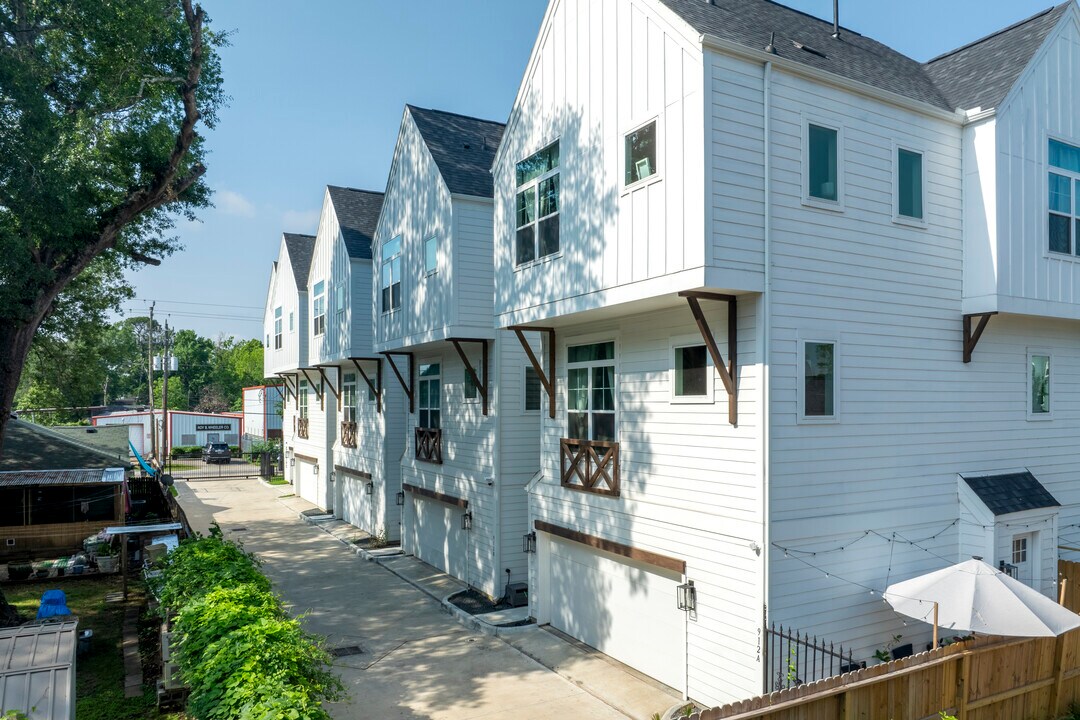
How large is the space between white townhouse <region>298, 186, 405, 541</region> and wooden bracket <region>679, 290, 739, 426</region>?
44.7ft

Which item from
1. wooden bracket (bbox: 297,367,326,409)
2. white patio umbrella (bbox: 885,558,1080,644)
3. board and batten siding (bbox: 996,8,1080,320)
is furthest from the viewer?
wooden bracket (bbox: 297,367,326,409)

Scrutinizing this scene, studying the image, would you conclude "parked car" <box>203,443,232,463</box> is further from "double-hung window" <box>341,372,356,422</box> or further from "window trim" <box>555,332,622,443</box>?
"window trim" <box>555,332,622,443</box>

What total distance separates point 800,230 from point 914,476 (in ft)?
12.9

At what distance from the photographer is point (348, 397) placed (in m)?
24.7

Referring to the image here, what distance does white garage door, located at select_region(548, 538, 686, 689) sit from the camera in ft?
33.4

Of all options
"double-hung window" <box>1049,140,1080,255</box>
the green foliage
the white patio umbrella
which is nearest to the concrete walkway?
the green foliage

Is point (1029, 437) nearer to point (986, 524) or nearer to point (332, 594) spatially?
point (986, 524)

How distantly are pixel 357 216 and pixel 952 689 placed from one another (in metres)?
21.0

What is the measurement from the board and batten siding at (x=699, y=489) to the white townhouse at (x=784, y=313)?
0.12ft

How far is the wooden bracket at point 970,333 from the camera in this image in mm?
10383

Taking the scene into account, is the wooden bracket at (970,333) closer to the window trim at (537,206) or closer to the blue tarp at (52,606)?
the window trim at (537,206)

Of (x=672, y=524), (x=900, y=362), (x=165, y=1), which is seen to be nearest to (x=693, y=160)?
(x=900, y=362)

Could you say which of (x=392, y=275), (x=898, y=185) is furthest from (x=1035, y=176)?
(x=392, y=275)

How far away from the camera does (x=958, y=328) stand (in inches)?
415
